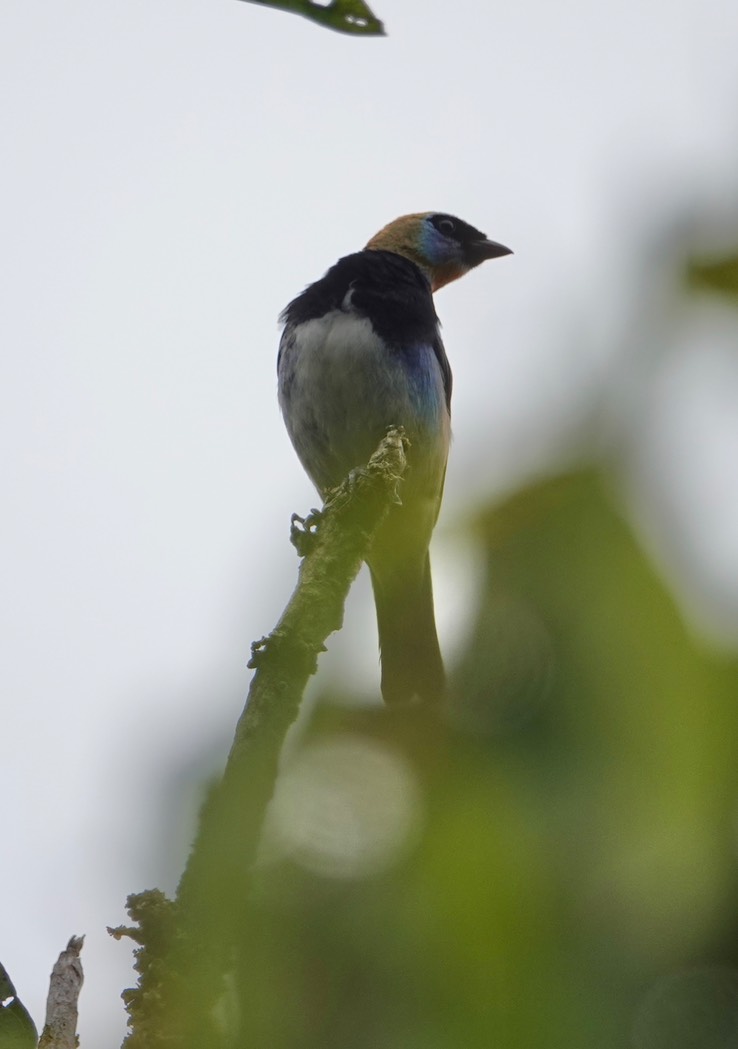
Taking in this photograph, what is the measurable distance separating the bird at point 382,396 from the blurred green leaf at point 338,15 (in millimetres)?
4070

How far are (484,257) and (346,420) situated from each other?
2471 millimetres

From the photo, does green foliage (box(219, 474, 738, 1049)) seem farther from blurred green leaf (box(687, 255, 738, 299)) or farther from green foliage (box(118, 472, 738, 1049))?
blurred green leaf (box(687, 255, 738, 299))

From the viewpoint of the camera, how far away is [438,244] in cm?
716

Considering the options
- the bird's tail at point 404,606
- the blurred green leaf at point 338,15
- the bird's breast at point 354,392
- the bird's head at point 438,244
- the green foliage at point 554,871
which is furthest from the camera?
the bird's head at point 438,244

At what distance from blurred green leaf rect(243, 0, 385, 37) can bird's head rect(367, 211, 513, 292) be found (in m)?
6.00

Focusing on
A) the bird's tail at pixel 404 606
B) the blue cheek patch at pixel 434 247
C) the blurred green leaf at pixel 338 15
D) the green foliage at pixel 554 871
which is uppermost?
the blue cheek patch at pixel 434 247

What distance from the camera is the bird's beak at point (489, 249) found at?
24.2 ft

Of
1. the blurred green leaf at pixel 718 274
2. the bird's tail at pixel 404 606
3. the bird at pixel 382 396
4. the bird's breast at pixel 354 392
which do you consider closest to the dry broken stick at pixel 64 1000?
the blurred green leaf at pixel 718 274

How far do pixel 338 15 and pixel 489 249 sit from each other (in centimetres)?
659

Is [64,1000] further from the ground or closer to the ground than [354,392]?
closer to the ground

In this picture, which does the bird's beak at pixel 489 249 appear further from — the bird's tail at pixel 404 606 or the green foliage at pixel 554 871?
the green foliage at pixel 554 871

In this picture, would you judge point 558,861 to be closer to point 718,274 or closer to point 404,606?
point 718,274

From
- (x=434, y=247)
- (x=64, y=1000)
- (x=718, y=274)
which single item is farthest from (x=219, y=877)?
(x=434, y=247)

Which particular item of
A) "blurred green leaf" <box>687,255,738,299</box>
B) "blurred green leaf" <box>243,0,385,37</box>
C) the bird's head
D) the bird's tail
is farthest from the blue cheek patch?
"blurred green leaf" <box>687,255,738,299</box>
